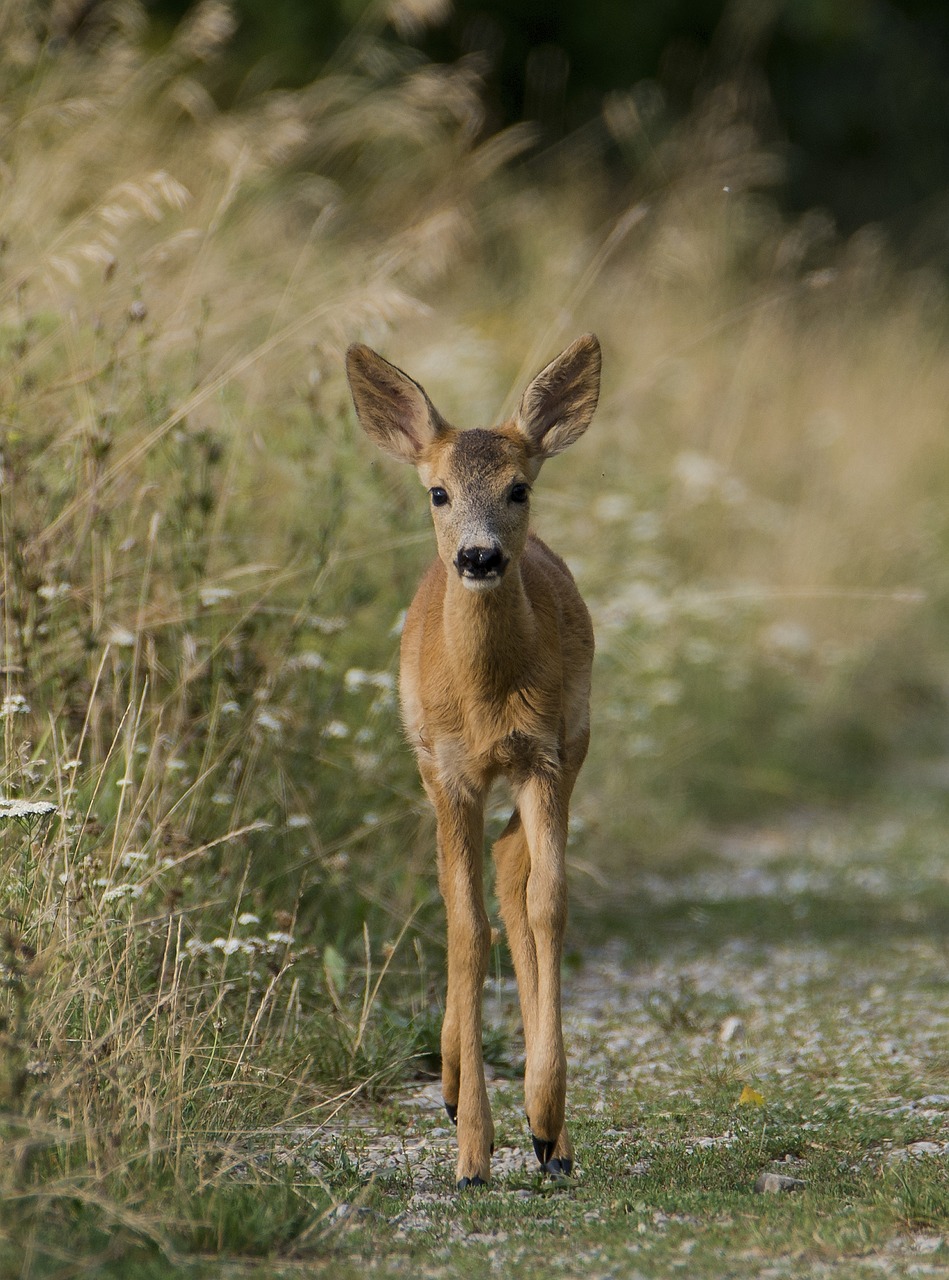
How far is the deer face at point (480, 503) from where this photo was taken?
4.52 metres

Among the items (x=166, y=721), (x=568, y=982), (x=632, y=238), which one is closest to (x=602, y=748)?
(x=568, y=982)

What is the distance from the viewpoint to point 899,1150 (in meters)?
4.61

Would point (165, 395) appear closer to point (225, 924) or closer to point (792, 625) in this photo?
point (225, 924)

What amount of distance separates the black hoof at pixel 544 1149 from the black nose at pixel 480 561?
4.71 ft

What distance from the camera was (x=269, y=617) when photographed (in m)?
6.30

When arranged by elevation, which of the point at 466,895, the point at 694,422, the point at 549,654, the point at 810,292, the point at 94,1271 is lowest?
the point at 94,1271

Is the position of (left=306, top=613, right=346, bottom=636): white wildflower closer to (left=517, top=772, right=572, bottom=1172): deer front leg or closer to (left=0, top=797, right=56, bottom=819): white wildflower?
(left=517, top=772, right=572, bottom=1172): deer front leg

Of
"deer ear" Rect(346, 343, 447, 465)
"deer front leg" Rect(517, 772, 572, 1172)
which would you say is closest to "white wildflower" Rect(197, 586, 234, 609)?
"deer ear" Rect(346, 343, 447, 465)

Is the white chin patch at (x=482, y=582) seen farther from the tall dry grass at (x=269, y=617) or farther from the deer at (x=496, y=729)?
the tall dry grass at (x=269, y=617)

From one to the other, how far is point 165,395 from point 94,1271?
330cm

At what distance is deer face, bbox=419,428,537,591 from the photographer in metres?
4.52

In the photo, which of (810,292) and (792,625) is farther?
(810,292)

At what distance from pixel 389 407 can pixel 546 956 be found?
1675 millimetres

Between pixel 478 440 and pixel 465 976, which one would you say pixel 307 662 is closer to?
pixel 478 440
